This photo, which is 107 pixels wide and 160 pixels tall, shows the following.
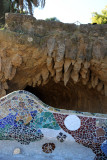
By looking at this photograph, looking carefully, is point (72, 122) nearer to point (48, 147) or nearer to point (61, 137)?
point (61, 137)

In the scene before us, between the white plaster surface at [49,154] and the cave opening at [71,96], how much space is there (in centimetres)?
372

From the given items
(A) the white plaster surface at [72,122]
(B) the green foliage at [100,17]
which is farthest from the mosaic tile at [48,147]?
(B) the green foliage at [100,17]

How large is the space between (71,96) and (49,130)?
5000mm

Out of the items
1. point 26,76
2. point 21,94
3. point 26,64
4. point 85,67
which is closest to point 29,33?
point 26,64

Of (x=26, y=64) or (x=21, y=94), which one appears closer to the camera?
(x=21, y=94)

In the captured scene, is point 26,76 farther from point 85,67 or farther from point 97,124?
point 97,124

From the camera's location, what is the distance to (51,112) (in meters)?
3.22

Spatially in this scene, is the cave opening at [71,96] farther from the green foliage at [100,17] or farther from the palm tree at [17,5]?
the green foliage at [100,17]

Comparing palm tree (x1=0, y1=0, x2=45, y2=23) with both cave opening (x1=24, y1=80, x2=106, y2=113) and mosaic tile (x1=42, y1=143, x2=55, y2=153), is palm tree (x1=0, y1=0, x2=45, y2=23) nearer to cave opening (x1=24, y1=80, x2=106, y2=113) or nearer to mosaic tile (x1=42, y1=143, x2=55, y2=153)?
cave opening (x1=24, y1=80, x2=106, y2=113)

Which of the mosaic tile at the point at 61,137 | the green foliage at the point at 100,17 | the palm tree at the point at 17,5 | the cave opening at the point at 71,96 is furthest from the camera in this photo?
the green foliage at the point at 100,17

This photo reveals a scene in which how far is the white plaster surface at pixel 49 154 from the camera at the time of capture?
293 cm

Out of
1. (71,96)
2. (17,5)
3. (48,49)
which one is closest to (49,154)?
(48,49)

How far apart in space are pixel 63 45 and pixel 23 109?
245cm

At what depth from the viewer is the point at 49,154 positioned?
9.77 ft
